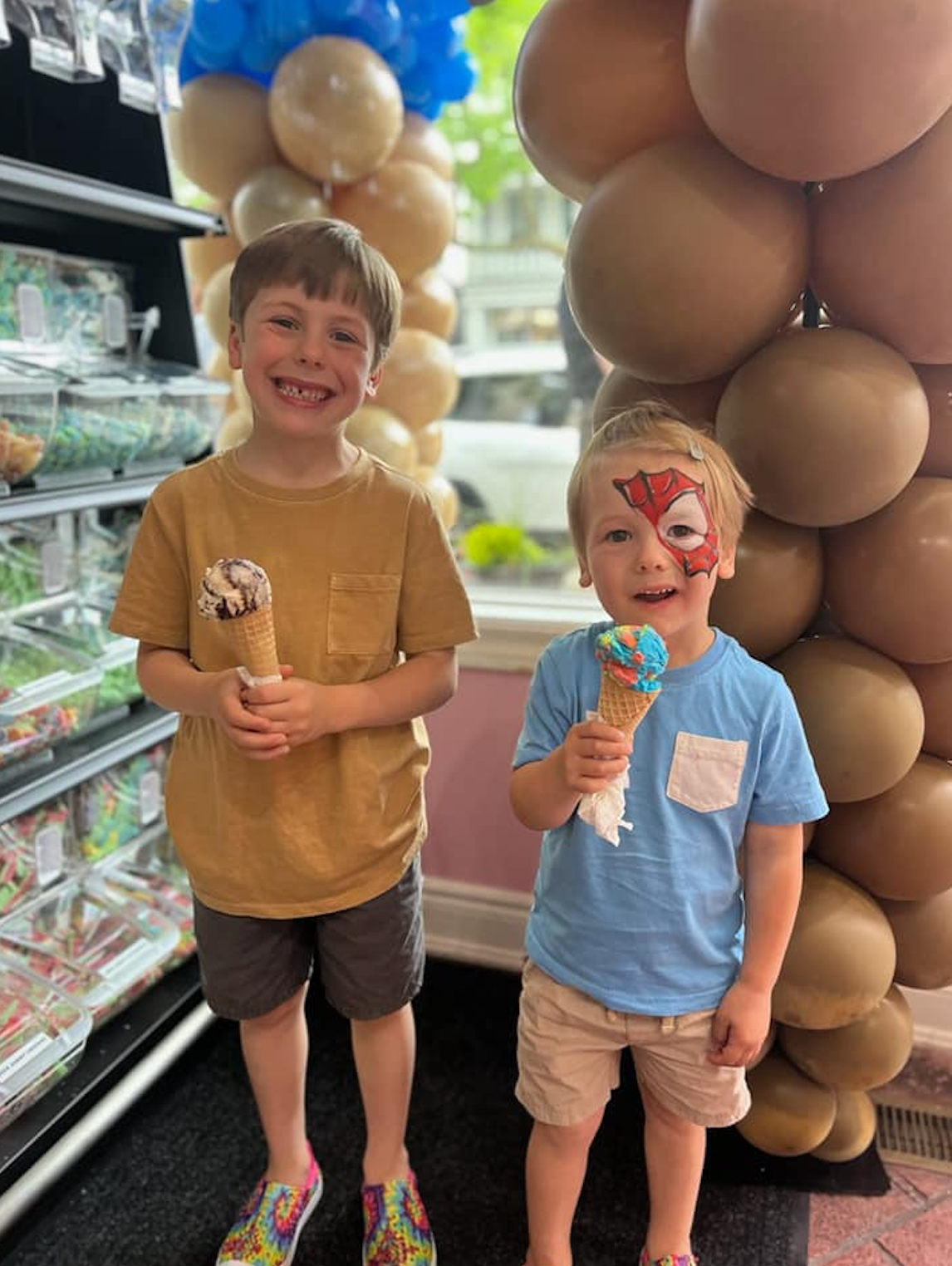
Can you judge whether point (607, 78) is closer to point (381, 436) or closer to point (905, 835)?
point (381, 436)

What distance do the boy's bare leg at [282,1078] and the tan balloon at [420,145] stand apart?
1.59 m

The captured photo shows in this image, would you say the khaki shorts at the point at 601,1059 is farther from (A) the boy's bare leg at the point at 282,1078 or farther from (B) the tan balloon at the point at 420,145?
(B) the tan balloon at the point at 420,145

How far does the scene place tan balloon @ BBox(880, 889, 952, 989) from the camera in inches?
58.5

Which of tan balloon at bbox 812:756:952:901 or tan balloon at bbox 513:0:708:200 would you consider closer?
tan balloon at bbox 513:0:708:200

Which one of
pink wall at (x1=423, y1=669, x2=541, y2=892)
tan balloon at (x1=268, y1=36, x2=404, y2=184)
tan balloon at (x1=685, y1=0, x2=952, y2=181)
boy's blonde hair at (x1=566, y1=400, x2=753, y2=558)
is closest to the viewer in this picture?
tan balloon at (x1=685, y1=0, x2=952, y2=181)

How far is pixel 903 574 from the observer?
1.32m

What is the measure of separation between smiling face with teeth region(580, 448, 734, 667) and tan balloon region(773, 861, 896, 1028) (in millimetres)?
523

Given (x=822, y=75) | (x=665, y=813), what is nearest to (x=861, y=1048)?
(x=665, y=813)

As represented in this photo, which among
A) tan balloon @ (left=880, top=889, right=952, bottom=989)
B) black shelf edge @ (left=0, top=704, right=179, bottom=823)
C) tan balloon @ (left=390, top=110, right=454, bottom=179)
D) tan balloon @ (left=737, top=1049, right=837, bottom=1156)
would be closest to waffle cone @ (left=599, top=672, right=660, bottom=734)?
tan balloon @ (left=880, top=889, right=952, bottom=989)

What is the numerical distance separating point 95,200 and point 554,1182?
65.2 inches

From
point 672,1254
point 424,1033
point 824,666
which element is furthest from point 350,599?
point 424,1033

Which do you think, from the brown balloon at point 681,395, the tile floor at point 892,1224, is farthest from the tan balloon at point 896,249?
the tile floor at point 892,1224

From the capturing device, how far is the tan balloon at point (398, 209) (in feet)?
6.42

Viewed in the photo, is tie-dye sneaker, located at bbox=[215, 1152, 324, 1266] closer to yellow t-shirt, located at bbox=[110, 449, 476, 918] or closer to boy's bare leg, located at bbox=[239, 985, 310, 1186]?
boy's bare leg, located at bbox=[239, 985, 310, 1186]
